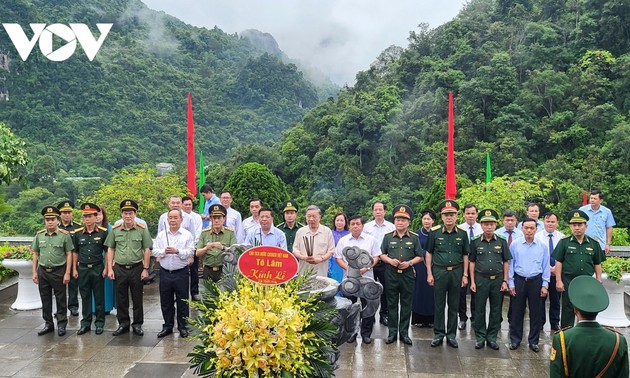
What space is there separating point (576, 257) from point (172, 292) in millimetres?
3857

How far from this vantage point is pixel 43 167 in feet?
97.7

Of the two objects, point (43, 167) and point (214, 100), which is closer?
point (43, 167)

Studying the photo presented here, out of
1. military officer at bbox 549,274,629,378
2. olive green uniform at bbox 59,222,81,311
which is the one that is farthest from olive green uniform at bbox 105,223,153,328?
military officer at bbox 549,274,629,378

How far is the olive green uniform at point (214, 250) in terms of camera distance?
5.74 m

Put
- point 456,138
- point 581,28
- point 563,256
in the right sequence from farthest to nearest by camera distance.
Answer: point 581,28, point 456,138, point 563,256

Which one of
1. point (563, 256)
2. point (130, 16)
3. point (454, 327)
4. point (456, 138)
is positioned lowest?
point (454, 327)

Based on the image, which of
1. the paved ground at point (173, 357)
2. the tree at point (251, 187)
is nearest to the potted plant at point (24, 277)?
the paved ground at point (173, 357)

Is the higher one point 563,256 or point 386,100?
point 386,100

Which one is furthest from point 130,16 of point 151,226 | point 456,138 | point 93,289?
point 93,289

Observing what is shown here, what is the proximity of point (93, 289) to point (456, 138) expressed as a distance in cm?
2220

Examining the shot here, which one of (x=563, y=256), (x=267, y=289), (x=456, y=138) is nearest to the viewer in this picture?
(x=267, y=289)

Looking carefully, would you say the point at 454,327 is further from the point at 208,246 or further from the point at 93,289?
the point at 93,289

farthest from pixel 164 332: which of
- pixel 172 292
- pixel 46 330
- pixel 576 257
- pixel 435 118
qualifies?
pixel 435 118

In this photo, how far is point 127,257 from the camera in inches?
221
